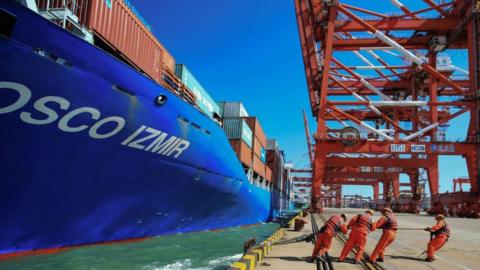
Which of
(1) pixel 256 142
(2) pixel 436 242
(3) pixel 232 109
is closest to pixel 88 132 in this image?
(2) pixel 436 242

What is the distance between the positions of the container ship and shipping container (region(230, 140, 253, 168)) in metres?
6.29

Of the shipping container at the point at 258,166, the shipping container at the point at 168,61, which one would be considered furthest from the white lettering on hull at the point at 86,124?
the shipping container at the point at 258,166

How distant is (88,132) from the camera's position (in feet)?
26.1

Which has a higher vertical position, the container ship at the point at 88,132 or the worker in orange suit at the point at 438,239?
the container ship at the point at 88,132

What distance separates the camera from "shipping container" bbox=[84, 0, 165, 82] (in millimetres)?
8883

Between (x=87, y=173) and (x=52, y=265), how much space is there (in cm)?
207

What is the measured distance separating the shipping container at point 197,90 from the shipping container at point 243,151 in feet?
6.29

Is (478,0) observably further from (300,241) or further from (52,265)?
(52,265)

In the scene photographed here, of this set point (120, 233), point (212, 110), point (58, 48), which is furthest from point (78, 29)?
point (212, 110)

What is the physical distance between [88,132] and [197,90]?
8.09m

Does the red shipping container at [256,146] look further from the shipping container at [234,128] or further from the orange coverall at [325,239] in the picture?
the orange coverall at [325,239]

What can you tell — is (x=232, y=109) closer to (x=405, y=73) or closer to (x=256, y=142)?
(x=256, y=142)

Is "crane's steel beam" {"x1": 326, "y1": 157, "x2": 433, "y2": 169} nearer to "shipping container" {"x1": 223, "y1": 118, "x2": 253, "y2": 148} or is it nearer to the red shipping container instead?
the red shipping container

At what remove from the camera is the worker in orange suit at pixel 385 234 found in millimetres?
8031
